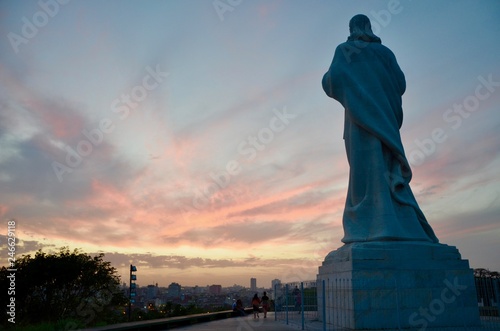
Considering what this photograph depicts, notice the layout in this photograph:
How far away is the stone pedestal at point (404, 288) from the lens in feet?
34.8

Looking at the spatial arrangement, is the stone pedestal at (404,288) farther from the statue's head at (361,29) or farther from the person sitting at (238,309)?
the person sitting at (238,309)

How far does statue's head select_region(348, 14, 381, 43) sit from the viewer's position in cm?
1366

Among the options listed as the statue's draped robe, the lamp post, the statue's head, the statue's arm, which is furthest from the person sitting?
the statue's head

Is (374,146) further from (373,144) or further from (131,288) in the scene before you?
(131,288)

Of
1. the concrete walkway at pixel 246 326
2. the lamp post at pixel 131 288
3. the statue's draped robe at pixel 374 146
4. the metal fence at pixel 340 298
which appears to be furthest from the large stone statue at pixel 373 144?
the lamp post at pixel 131 288

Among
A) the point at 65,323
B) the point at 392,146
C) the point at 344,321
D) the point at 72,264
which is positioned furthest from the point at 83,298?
the point at 392,146

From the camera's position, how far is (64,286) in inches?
817

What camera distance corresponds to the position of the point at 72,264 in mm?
21172

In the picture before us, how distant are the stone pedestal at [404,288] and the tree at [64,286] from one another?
12144mm

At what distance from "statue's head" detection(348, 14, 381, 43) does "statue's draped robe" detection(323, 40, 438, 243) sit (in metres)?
0.23

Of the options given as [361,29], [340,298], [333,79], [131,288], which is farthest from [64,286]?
[361,29]

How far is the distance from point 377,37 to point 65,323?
12.3 meters

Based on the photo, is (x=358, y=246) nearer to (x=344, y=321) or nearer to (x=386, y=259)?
(x=386, y=259)

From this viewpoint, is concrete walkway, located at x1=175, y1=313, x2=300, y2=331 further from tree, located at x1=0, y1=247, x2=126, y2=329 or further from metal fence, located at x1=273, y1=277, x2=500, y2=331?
tree, located at x1=0, y1=247, x2=126, y2=329
